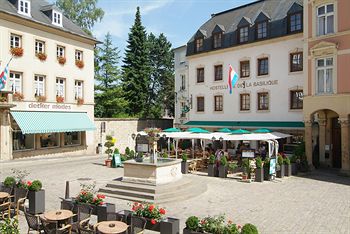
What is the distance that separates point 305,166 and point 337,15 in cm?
973

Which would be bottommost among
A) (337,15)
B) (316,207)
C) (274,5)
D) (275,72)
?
(316,207)

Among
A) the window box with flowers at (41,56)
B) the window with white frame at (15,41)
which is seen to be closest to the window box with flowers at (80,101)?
the window box with flowers at (41,56)

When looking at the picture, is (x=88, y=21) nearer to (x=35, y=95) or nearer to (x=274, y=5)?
(x=35, y=95)

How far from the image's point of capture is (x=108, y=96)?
4241 cm

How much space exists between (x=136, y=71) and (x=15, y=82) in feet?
64.3

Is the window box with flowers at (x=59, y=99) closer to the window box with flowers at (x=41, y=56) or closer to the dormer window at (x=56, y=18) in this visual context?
the window box with flowers at (x=41, y=56)

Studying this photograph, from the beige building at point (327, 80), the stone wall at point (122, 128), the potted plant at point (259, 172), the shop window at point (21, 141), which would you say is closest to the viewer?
the potted plant at point (259, 172)

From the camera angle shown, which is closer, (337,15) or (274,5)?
(337,15)

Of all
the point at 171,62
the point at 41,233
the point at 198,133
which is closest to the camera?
the point at 41,233

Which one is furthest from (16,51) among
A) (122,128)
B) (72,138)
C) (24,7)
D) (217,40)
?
(217,40)

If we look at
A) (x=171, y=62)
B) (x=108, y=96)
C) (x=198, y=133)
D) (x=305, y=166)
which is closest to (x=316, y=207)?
(x=305, y=166)

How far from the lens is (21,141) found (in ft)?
89.9

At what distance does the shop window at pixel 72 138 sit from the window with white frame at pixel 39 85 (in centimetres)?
449

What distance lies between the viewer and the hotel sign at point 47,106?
27533mm
